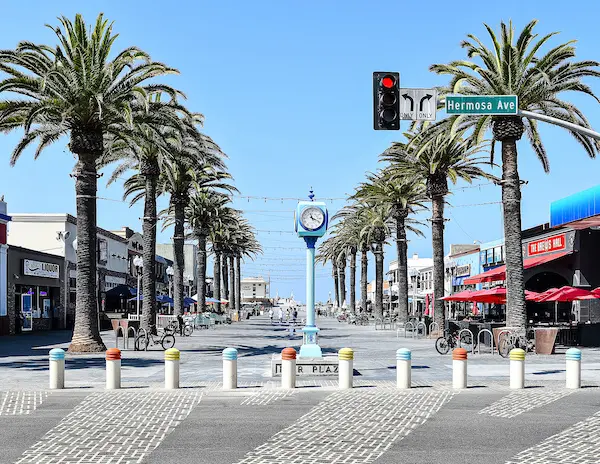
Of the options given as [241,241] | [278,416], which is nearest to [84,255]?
[278,416]

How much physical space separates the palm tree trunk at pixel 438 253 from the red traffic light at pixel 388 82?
77.3 ft

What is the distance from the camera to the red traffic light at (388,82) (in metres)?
17.2

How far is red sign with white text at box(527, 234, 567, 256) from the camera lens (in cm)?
4044

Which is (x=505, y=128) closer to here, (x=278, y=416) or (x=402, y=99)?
(x=402, y=99)

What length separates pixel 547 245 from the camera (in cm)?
4238

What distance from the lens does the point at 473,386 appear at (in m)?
18.2

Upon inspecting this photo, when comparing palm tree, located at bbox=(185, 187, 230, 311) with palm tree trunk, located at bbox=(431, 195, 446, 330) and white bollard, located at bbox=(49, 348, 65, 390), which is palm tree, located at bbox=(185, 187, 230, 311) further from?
white bollard, located at bbox=(49, 348, 65, 390)

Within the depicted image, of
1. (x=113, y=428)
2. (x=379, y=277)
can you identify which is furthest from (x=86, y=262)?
(x=379, y=277)

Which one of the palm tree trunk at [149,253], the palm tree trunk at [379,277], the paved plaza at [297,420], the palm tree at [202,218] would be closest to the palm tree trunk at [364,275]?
the palm tree trunk at [379,277]

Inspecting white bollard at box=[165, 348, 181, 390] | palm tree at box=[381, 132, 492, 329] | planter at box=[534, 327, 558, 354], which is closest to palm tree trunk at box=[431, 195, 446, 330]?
palm tree at box=[381, 132, 492, 329]

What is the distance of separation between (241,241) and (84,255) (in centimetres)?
5934

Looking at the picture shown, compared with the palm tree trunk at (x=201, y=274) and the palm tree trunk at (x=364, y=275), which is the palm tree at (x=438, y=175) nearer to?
the palm tree trunk at (x=201, y=274)

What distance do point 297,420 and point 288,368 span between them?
4529 millimetres

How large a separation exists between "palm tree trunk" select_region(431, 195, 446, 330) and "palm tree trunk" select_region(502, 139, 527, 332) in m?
10.3
